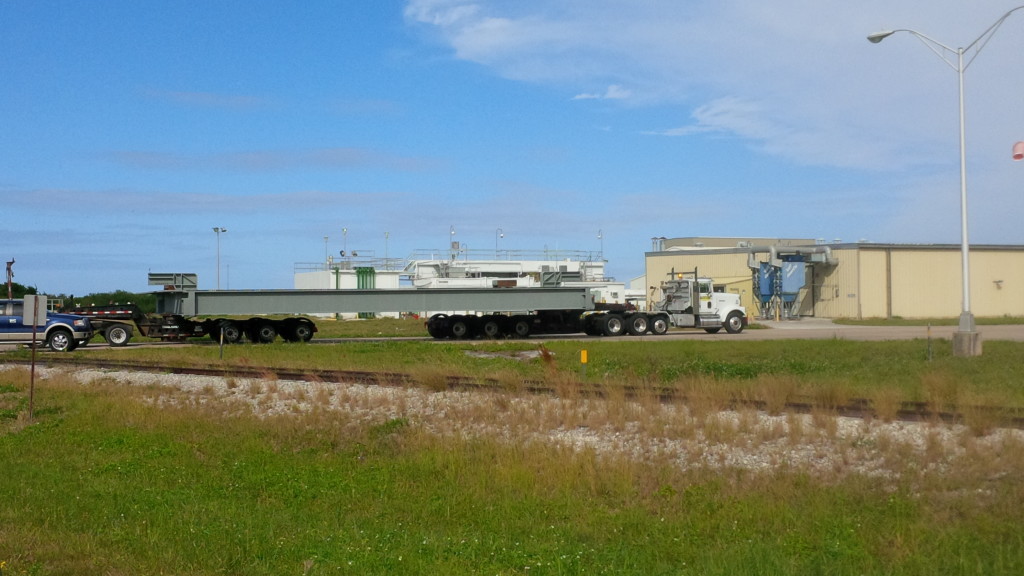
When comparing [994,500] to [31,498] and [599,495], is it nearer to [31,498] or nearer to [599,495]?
[599,495]

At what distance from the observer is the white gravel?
10922mm

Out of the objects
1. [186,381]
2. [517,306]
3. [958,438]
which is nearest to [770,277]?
[517,306]

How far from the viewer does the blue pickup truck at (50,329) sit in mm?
35062

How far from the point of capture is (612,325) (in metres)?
46.0

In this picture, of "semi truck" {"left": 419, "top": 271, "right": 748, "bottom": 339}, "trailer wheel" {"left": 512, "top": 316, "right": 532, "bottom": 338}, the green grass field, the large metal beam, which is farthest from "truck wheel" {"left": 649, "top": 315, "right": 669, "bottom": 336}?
the green grass field

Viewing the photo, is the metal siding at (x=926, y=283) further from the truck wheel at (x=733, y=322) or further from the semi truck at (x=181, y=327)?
the semi truck at (x=181, y=327)

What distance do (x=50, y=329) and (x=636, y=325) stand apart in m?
25.6

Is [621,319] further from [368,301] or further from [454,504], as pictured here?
[454,504]

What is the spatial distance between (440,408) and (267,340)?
26.7m

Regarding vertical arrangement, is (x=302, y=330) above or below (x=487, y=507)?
above

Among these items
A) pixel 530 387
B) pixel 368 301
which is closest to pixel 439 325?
pixel 368 301

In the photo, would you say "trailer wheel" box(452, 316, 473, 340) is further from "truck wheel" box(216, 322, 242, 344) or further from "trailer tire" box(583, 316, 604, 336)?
"truck wheel" box(216, 322, 242, 344)

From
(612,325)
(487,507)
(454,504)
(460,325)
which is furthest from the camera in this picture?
(612,325)

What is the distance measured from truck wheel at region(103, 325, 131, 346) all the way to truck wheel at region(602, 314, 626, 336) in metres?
21.5
